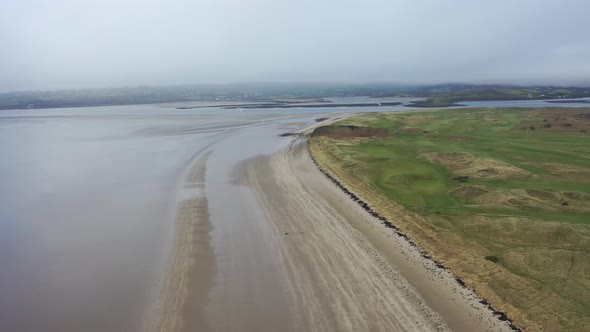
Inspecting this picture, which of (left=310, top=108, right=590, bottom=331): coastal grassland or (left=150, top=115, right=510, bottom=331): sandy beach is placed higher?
(left=310, top=108, right=590, bottom=331): coastal grassland

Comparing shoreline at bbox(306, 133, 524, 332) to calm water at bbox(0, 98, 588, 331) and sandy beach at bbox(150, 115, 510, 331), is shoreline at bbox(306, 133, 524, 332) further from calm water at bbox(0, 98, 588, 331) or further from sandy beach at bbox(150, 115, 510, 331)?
calm water at bbox(0, 98, 588, 331)

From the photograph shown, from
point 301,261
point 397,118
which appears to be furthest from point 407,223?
point 397,118

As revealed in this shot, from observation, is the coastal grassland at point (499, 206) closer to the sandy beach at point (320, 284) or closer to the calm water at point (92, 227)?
the sandy beach at point (320, 284)

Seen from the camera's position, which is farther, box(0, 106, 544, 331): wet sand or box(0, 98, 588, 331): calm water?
box(0, 98, 588, 331): calm water

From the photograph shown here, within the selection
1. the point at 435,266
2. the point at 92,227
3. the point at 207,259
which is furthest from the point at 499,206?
the point at 92,227

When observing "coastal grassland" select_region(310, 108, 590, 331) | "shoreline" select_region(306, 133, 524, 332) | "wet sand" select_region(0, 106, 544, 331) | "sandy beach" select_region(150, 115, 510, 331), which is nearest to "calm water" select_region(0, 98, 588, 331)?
"wet sand" select_region(0, 106, 544, 331)

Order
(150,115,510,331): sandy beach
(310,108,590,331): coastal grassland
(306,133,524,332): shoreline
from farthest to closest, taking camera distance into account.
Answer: (310,108,590,331): coastal grassland < (150,115,510,331): sandy beach < (306,133,524,332): shoreline

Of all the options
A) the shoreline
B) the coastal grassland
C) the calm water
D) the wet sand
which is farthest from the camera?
the calm water
